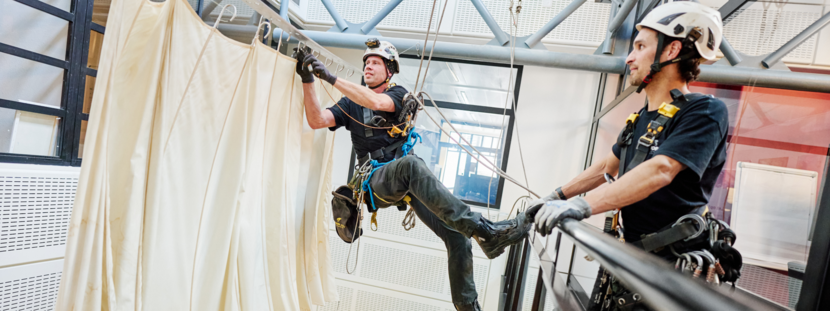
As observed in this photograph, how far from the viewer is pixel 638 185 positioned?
1091 mm

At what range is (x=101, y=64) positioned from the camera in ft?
4.47

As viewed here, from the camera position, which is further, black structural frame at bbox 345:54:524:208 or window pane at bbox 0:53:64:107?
black structural frame at bbox 345:54:524:208

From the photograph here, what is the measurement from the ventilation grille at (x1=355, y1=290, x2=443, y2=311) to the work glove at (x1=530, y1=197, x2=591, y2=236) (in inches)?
129

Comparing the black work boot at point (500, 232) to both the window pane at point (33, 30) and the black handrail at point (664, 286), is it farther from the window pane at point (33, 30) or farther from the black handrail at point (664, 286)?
the window pane at point (33, 30)

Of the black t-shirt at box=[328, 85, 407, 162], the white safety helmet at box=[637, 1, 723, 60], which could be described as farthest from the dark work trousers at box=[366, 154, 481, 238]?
the white safety helmet at box=[637, 1, 723, 60]

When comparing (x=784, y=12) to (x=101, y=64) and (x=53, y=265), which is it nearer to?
(x=101, y=64)

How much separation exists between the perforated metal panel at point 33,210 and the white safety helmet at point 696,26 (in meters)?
3.11

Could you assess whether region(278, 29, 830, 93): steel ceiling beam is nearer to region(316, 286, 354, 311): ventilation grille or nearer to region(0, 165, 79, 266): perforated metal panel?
region(0, 165, 79, 266): perforated metal panel

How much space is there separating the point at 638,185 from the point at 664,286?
2.80ft

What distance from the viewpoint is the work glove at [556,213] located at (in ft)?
3.35

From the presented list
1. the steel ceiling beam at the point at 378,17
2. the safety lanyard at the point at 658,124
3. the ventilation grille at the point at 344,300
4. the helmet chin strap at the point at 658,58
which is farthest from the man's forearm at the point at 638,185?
the ventilation grille at the point at 344,300

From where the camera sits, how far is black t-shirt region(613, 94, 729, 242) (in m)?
1.06

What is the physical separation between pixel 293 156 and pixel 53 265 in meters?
1.58

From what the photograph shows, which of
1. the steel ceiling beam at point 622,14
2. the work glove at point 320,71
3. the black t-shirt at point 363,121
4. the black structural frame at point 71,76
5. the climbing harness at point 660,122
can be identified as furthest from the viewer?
the steel ceiling beam at point 622,14
